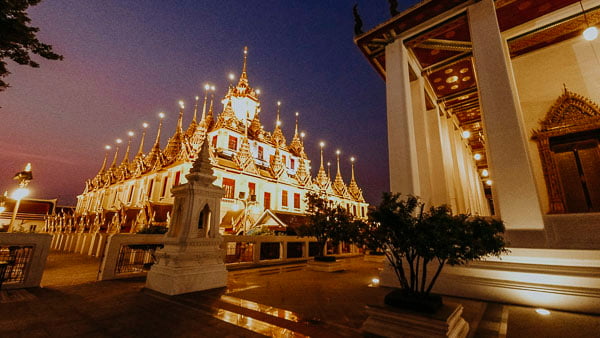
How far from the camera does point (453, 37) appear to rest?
387 inches

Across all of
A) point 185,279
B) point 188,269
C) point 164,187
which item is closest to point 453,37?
point 188,269

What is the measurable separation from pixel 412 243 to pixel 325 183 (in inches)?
1105

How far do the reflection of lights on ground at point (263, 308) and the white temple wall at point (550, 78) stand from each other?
10433 millimetres

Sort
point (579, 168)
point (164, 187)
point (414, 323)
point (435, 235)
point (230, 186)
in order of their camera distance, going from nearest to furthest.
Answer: point (435, 235), point (414, 323), point (579, 168), point (230, 186), point (164, 187)

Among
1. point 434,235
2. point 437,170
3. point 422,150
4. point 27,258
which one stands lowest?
point 27,258

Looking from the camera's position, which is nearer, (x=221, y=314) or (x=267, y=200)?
(x=221, y=314)

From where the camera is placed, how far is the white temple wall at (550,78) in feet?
29.1

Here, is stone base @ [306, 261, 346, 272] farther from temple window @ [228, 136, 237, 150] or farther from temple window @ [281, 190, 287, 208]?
temple window @ [228, 136, 237, 150]

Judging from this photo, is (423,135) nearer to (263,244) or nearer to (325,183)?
(263,244)

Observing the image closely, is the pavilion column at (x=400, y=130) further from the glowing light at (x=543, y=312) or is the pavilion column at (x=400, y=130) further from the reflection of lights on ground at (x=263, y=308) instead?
the reflection of lights on ground at (x=263, y=308)

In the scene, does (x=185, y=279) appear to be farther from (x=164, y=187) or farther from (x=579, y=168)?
(x=164, y=187)

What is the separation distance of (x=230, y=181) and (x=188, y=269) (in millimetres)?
15032

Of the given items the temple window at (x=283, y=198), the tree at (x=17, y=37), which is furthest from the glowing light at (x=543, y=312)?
the temple window at (x=283, y=198)

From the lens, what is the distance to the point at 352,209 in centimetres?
3519
